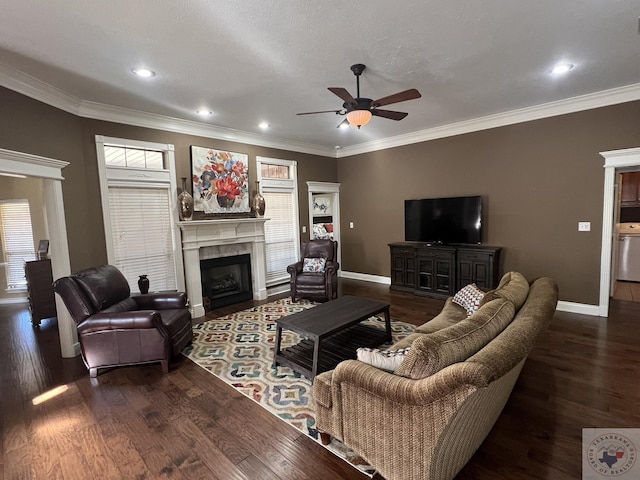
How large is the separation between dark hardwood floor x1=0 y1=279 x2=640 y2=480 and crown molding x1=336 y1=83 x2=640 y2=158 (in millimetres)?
3022

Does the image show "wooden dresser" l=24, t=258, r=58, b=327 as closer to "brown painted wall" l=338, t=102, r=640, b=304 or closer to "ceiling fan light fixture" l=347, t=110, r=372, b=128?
"ceiling fan light fixture" l=347, t=110, r=372, b=128

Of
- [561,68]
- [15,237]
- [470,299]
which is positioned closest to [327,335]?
[470,299]

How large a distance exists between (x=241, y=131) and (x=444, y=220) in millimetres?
3885

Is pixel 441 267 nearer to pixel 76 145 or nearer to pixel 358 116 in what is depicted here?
pixel 358 116

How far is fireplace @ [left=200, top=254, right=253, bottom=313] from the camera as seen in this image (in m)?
5.00

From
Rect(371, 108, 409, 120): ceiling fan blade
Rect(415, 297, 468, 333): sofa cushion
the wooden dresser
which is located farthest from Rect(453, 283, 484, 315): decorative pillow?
the wooden dresser

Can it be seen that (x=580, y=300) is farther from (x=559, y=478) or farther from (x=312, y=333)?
(x=312, y=333)

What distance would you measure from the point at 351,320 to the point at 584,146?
13.4 ft

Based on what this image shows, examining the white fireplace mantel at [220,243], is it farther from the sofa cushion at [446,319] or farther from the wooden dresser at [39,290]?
the sofa cushion at [446,319]

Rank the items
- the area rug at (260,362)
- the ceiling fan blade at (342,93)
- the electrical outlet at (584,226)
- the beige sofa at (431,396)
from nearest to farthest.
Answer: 1. the beige sofa at (431,396)
2. the area rug at (260,362)
3. the ceiling fan blade at (342,93)
4. the electrical outlet at (584,226)

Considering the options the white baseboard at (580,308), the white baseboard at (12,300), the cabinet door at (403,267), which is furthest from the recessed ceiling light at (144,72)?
the white baseboard at (580,308)

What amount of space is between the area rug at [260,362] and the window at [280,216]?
1.51 metres

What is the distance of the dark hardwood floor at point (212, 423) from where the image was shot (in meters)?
1.86

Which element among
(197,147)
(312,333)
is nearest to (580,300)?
(312,333)
